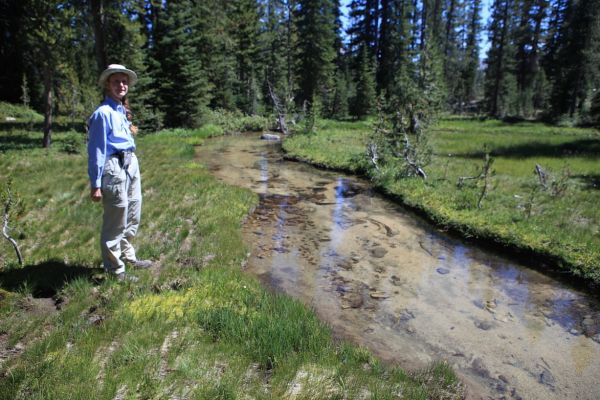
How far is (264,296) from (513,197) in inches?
363

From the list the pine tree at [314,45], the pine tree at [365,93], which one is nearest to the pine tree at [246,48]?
the pine tree at [314,45]

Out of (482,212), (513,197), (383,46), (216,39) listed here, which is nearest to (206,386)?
(482,212)

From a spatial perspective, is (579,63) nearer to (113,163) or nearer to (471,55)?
(471,55)

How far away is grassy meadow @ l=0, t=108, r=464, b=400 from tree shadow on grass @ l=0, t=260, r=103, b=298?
16mm

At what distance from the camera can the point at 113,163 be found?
514cm

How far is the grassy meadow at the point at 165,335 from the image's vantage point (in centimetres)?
359

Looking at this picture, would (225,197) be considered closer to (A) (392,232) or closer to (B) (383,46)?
(A) (392,232)

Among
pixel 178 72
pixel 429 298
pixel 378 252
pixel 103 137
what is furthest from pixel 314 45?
pixel 103 137

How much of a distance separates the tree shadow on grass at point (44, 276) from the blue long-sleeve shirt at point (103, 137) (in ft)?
4.80

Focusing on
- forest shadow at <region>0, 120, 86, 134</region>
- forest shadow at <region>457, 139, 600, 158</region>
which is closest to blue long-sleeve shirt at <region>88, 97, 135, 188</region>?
forest shadow at <region>457, 139, 600, 158</region>

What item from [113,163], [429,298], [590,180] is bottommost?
[429,298]

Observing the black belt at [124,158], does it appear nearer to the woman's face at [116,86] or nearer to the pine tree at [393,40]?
the woman's face at [116,86]

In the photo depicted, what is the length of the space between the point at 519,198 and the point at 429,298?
6.63m

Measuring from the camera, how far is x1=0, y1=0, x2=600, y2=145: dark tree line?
2047cm
